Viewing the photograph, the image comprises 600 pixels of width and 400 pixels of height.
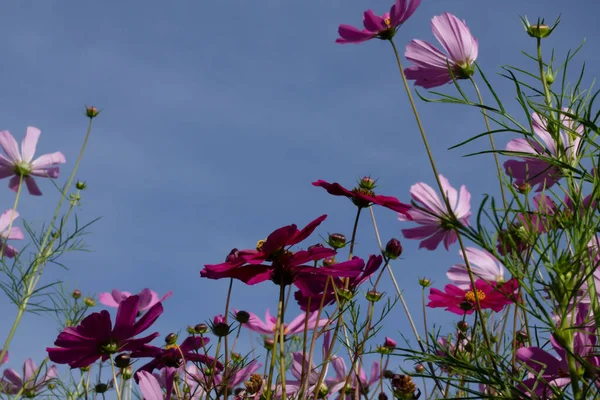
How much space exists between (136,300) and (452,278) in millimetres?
618

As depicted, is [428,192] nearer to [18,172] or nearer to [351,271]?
[351,271]

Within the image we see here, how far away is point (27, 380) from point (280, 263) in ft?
4.13

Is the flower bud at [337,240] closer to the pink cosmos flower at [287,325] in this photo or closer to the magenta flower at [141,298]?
the pink cosmos flower at [287,325]

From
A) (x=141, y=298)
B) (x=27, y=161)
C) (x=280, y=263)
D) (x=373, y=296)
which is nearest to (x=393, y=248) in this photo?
(x=373, y=296)

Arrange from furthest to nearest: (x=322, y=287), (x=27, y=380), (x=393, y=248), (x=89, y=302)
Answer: (x=89, y=302), (x=27, y=380), (x=393, y=248), (x=322, y=287)

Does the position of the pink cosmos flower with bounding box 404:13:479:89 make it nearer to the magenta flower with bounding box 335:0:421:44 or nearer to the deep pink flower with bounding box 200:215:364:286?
the magenta flower with bounding box 335:0:421:44

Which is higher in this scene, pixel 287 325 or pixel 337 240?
pixel 337 240

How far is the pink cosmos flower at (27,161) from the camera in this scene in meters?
2.07

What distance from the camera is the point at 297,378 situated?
121 cm

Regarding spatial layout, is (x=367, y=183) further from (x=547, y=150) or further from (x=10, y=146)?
(x=10, y=146)

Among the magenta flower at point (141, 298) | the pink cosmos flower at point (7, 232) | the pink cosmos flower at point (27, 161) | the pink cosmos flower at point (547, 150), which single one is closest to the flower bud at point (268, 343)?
the magenta flower at point (141, 298)

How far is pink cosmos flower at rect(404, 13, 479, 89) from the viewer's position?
1.14m

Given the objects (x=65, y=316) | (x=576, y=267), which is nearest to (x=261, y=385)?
(x=576, y=267)

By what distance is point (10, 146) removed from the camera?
2.07 metres
